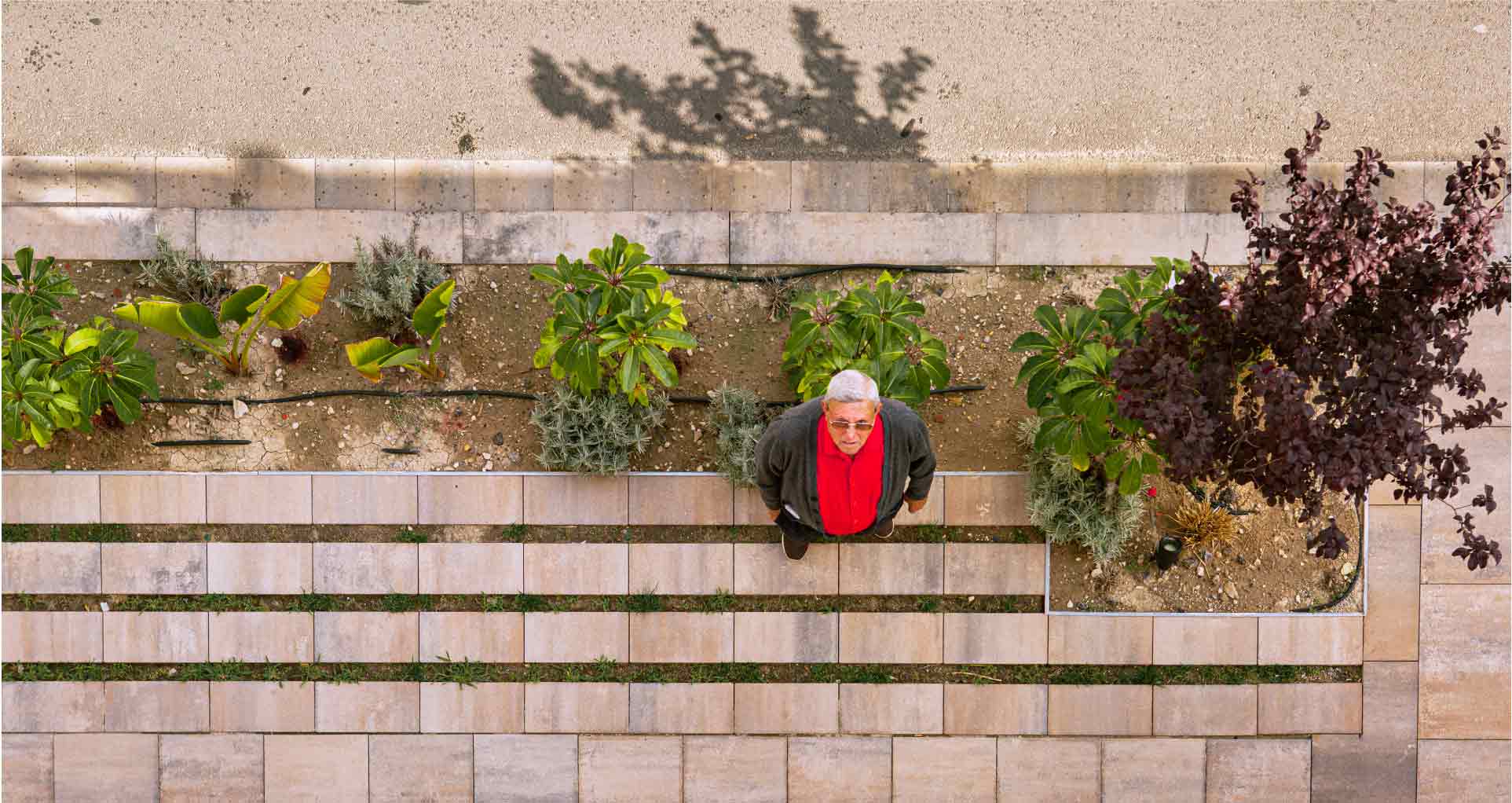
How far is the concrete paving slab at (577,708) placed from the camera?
252 inches

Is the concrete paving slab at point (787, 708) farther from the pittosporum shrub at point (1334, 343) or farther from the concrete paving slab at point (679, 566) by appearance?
the pittosporum shrub at point (1334, 343)

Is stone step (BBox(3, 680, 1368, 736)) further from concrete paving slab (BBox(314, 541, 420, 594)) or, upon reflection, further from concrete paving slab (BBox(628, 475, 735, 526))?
concrete paving slab (BBox(628, 475, 735, 526))

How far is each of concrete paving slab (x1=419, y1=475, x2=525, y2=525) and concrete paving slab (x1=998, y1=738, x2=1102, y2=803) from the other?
393 centimetres

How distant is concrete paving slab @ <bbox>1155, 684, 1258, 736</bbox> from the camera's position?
639 centimetres

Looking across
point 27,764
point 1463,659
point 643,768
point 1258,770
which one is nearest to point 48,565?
point 27,764

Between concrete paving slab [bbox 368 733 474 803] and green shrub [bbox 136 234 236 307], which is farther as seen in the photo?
concrete paving slab [bbox 368 733 474 803]

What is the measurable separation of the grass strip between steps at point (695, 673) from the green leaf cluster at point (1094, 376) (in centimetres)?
168

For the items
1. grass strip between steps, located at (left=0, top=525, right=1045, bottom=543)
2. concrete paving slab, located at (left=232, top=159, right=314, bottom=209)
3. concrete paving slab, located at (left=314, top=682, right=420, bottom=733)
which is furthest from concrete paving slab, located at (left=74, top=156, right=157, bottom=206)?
concrete paving slab, located at (left=314, top=682, right=420, bottom=733)

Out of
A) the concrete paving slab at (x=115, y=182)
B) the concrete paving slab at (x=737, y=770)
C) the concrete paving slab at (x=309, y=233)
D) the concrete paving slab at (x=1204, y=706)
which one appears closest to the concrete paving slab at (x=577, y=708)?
the concrete paving slab at (x=737, y=770)

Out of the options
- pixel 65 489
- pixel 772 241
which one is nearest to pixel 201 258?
pixel 65 489

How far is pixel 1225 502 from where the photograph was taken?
6.35m

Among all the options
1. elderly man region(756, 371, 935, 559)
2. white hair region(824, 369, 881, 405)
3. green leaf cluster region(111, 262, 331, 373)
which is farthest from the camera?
green leaf cluster region(111, 262, 331, 373)

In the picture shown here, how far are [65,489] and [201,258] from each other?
74.8 inches

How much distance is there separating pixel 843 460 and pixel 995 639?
107 inches
